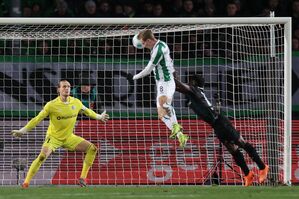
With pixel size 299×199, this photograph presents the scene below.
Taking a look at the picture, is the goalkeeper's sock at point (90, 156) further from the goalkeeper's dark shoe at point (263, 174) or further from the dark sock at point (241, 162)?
the goalkeeper's dark shoe at point (263, 174)

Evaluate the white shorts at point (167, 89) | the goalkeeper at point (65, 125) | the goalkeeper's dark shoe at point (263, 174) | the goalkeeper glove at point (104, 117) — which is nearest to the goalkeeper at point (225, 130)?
the goalkeeper's dark shoe at point (263, 174)

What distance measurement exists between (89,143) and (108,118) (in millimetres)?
589

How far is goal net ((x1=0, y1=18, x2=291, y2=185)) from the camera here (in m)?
19.2

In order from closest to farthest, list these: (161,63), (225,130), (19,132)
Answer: (161,63) → (225,130) → (19,132)

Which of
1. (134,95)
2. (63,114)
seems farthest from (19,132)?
(134,95)

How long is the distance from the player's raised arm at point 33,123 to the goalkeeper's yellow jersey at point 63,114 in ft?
0.15

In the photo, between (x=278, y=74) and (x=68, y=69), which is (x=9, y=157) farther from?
(x=278, y=74)

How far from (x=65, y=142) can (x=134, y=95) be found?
1.60m

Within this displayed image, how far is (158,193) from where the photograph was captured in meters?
15.8

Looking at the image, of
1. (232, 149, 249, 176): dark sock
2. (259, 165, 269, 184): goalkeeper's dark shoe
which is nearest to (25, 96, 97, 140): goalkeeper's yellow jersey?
(232, 149, 249, 176): dark sock

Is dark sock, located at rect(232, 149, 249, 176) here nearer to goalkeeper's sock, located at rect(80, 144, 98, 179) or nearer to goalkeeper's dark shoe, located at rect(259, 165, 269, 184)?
goalkeeper's dark shoe, located at rect(259, 165, 269, 184)

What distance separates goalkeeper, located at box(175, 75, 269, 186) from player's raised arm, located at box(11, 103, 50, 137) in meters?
2.33

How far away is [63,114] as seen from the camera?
62.0 feet

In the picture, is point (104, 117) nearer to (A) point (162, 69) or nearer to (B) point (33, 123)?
(B) point (33, 123)
